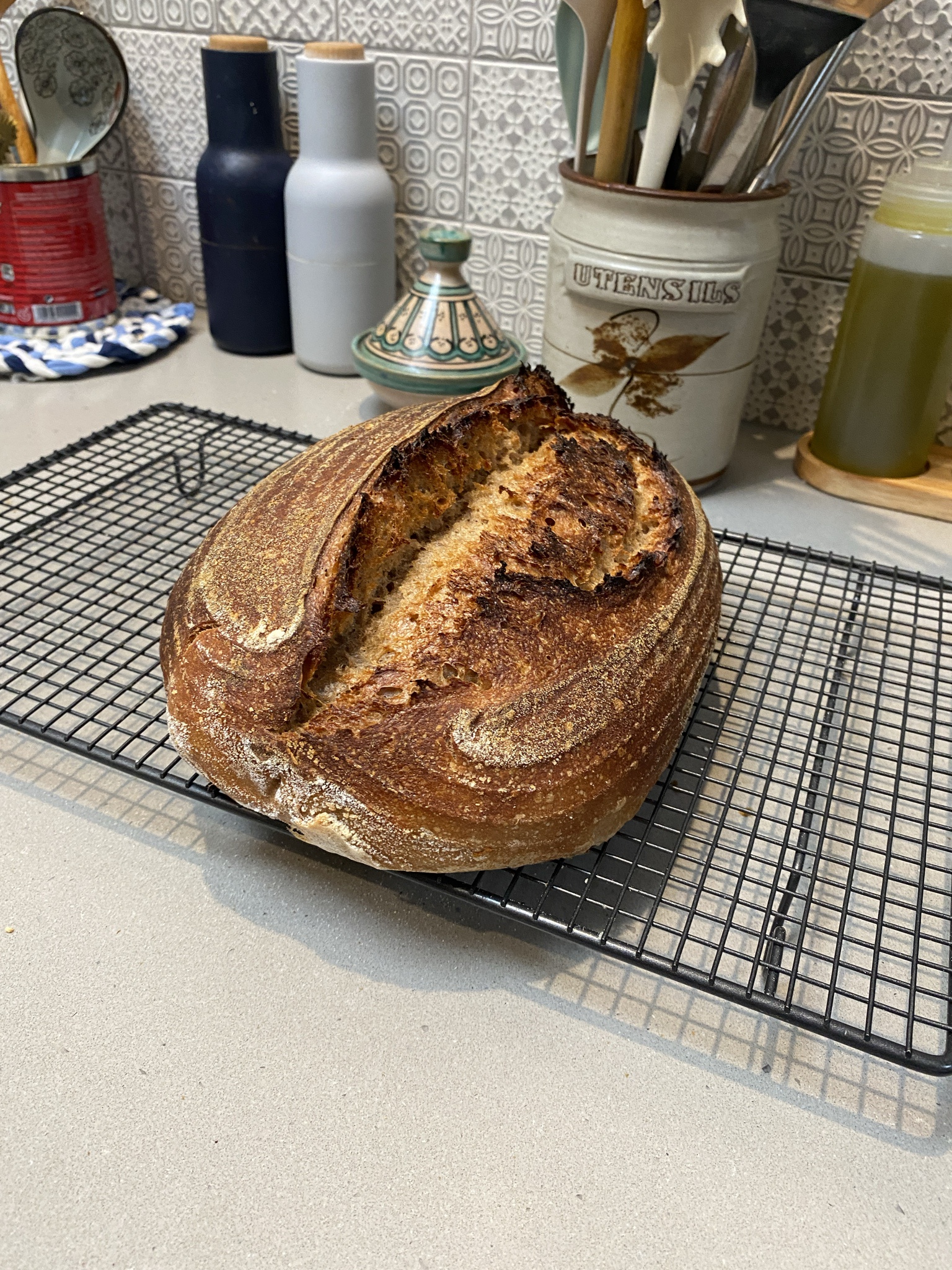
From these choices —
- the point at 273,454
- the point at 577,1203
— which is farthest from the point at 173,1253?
the point at 273,454

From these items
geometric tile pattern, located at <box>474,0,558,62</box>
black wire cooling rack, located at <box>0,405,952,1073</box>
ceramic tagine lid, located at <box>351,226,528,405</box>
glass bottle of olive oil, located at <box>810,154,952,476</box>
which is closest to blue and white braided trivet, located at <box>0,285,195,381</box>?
black wire cooling rack, located at <box>0,405,952,1073</box>

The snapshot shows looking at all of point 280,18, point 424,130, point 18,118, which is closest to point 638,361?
point 424,130

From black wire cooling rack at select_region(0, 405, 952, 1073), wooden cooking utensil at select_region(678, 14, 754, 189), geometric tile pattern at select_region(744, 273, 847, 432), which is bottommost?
black wire cooling rack at select_region(0, 405, 952, 1073)

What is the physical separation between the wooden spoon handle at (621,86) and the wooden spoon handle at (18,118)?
0.88 meters

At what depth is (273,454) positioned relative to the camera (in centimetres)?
111

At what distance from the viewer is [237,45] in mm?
1255

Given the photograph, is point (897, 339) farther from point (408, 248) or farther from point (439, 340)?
point (408, 248)

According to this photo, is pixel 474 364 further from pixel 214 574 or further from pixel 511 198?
pixel 214 574

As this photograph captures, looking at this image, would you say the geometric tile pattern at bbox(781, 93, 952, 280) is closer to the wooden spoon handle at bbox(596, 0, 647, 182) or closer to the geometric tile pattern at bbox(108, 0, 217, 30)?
the wooden spoon handle at bbox(596, 0, 647, 182)

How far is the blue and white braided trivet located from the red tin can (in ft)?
→ 0.08

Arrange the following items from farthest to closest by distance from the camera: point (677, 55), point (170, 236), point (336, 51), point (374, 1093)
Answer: point (170, 236), point (336, 51), point (677, 55), point (374, 1093)

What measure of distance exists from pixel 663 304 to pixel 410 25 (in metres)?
0.64

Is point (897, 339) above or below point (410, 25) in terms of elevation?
below

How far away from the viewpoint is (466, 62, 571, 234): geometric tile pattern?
1.22m
